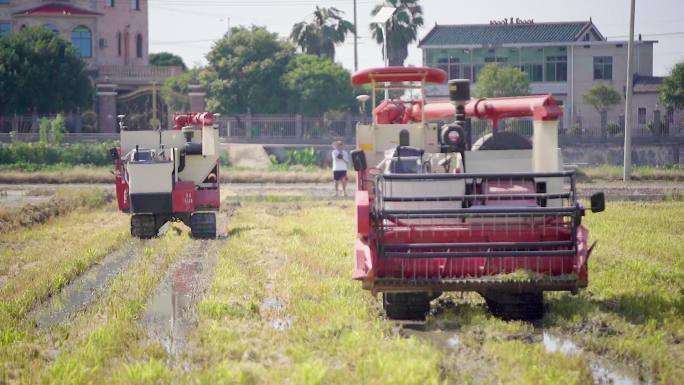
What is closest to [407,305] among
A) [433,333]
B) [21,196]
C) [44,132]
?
[433,333]

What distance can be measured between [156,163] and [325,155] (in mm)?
33818

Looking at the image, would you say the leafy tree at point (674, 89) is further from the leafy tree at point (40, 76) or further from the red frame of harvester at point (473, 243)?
the red frame of harvester at point (473, 243)

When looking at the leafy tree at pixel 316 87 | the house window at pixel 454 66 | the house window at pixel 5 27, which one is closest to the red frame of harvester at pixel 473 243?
the leafy tree at pixel 316 87

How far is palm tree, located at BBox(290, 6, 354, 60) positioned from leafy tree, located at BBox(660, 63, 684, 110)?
2149 centimetres

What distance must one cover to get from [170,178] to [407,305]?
33.7ft

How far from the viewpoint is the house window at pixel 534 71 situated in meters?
67.4

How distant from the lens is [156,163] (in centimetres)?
2081

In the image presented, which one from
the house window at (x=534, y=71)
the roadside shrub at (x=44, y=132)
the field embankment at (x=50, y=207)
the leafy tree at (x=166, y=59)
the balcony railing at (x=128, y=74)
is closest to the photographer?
the field embankment at (x=50, y=207)

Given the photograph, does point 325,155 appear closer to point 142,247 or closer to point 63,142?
point 63,142

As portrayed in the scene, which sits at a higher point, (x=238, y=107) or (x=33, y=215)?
(x=238, y=107)

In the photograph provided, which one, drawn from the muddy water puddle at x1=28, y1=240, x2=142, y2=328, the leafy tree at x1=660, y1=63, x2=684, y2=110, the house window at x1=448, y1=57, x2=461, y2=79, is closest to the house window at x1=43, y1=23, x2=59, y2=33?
the house window at x1=448, y1=57, x2=461, y2=79

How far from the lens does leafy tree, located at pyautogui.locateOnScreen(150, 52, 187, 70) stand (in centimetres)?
10350

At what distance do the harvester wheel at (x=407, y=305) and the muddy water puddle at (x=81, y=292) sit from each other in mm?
3543

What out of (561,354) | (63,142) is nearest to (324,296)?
(561,354)
